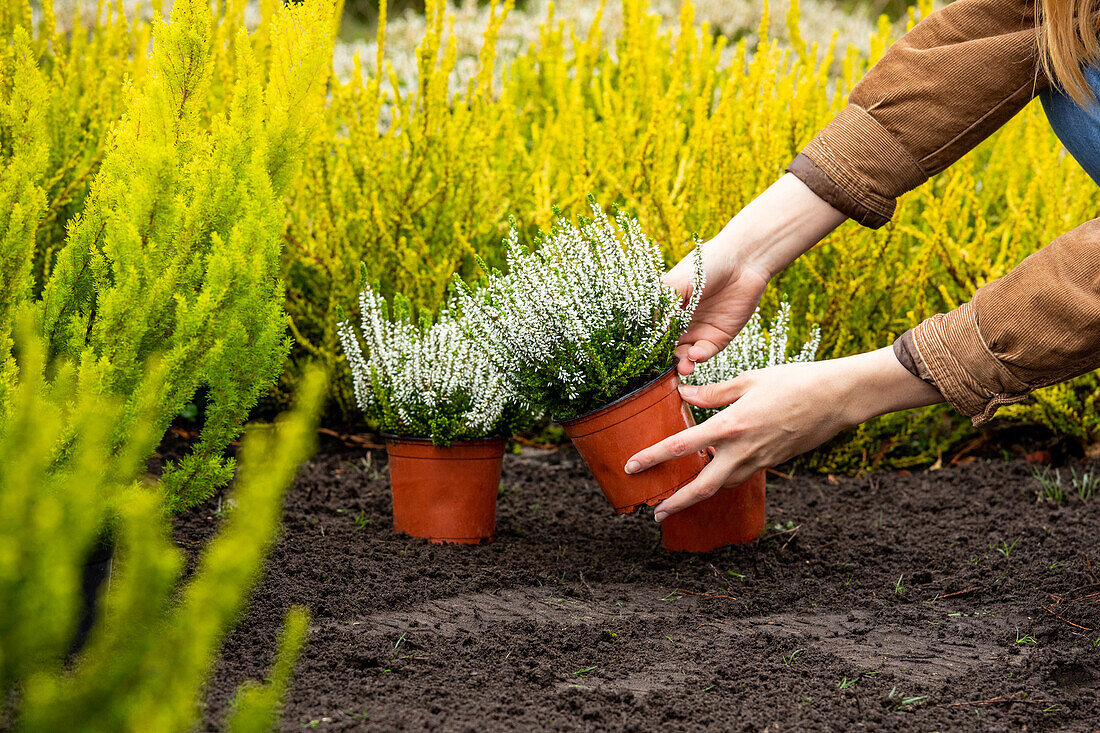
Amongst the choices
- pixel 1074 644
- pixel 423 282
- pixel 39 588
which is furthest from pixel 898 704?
pixel 423 282

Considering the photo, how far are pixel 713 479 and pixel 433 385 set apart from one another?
0.70m

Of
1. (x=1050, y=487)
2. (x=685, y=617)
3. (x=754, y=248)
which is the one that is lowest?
(x=1050, y=487)

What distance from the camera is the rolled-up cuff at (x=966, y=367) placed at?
1608 mm

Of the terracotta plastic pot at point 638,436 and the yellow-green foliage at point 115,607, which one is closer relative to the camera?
the yellow-green foliage at point 115,607

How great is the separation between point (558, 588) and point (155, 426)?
2.87 ft

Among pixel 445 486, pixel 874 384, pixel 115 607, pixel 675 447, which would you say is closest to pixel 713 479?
pixel 675 447

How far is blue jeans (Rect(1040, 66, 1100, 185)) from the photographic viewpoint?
1.72 metres

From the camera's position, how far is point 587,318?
1912mm

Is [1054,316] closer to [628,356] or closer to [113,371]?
[628,356]

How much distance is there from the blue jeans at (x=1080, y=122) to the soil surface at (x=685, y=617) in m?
0.89

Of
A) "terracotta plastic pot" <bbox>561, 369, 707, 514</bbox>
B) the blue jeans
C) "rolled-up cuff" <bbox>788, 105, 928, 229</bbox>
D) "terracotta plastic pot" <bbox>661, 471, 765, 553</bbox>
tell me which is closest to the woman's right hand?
"terracotta plastic pot" <bbox>561, 369, 707, 514</bbox>

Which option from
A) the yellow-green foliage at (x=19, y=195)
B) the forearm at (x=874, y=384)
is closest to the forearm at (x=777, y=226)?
the forearm at (x=874, y=384)

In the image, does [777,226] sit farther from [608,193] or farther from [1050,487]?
[1050,487]

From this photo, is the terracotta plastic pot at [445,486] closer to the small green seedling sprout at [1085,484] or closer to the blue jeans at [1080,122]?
the blue jeans at [1080,122]
